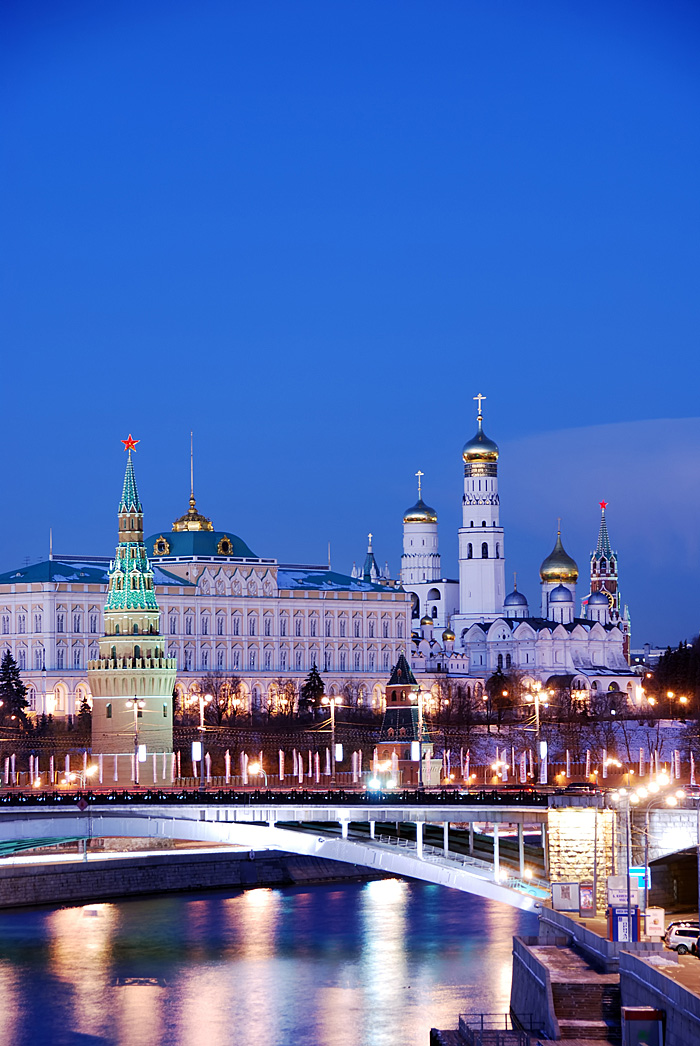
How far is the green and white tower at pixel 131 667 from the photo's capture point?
97.9 meters

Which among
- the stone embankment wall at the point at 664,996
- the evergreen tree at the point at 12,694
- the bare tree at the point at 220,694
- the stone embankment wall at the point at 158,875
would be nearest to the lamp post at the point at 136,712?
the stone embankment wall at the point at 158,875

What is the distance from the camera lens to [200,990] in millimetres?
58531

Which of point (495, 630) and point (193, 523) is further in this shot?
point (495, 630)

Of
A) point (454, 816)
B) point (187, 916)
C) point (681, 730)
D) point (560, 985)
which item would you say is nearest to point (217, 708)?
point (681, 730)

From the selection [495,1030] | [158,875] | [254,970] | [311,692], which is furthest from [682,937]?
[311,692]

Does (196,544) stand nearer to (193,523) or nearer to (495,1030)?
(193,523)

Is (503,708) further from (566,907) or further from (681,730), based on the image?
(566,907)

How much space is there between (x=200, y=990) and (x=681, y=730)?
2963 inches

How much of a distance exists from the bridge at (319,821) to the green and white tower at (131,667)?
27891 millimetres

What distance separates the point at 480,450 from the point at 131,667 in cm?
9623

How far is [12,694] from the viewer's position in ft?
451

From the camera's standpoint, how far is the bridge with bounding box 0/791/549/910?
60719 mm

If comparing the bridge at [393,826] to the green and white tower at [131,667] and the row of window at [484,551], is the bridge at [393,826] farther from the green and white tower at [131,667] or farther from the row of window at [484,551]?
the row of window at [484,551]

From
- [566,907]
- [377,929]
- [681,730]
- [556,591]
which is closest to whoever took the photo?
[566,907]
